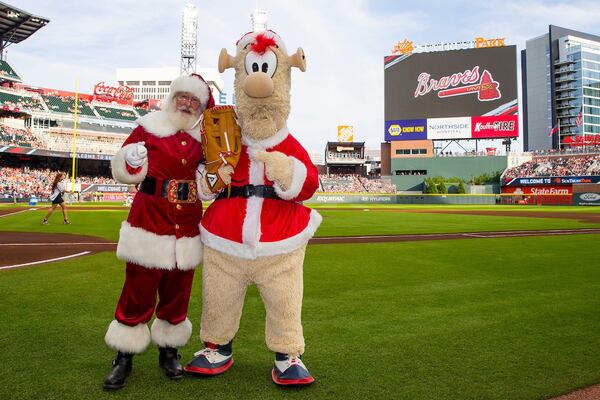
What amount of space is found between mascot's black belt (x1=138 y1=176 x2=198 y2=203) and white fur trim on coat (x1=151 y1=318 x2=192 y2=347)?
3.07 feet

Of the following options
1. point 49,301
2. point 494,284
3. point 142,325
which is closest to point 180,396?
point 142,325

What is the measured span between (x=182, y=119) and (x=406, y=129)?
2257 inches

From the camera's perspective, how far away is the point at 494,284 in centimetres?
576

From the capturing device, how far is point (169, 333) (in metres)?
3.07

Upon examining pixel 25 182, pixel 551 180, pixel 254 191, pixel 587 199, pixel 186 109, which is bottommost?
pixel 587 199

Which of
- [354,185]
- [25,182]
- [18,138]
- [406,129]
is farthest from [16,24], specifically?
[406,129]

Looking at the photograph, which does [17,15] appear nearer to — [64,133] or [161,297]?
[64,133]

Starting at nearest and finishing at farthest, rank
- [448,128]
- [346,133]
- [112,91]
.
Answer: [448,128] → [112,91] → [346,133]

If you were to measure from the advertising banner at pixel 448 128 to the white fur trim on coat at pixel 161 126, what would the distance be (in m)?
56.9

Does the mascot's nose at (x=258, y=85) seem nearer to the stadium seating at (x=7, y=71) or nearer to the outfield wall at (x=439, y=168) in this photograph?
the outfield wall at (x=439, y=168)

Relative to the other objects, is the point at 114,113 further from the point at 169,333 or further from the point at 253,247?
the point at 253,247

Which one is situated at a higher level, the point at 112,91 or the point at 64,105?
the point at 112,91

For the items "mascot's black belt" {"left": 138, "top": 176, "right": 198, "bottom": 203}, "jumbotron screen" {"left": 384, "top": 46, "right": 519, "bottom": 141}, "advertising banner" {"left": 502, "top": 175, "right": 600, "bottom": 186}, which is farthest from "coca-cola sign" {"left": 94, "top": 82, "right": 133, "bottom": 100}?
"mascot's black belt" {"left": 138, "top": 176, "right": 198, "bottom": 203}

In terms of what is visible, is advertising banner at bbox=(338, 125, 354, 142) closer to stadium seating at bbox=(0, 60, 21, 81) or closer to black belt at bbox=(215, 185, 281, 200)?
stadium seating at bbox=(0, 60, 21, 81)
